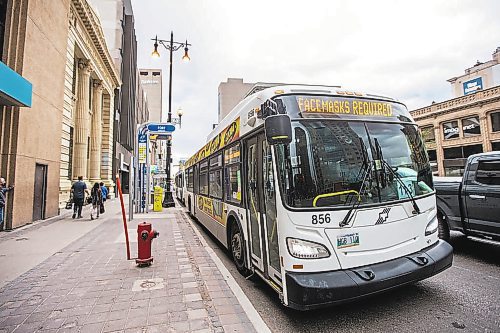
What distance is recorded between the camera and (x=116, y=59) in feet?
110

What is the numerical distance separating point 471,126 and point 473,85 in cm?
1498

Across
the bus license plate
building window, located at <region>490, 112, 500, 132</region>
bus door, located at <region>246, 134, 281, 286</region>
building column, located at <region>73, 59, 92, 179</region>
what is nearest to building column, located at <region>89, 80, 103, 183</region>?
building column, located at <region>73, 59, 92, 179</region>

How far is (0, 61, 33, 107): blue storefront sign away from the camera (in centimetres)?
752

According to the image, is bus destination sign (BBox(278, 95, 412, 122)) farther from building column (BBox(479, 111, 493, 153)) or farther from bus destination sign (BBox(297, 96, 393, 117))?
building column (BBox(479, 111, 493, 153))

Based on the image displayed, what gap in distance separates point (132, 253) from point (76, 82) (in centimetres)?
1797

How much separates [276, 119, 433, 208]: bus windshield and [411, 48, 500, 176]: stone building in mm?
32640

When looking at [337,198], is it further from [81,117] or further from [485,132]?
[485,132]

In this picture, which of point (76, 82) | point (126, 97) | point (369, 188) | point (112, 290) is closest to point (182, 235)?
point (112, 290)

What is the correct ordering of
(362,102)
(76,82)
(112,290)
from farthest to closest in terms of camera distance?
(76,82), (112,290), (362,102)

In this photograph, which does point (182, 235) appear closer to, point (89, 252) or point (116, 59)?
point (89, 252)

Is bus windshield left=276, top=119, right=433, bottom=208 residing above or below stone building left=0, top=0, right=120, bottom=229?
below

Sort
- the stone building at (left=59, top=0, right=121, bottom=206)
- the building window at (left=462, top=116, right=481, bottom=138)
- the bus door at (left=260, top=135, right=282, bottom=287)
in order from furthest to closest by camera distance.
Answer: the building window at (left=462, top=116, right=481, bottom=138)
the stone building at (left=59, top=0, right=121, bottom=206)
the bus door at (left=260, top=135, right=282, bottom=287)

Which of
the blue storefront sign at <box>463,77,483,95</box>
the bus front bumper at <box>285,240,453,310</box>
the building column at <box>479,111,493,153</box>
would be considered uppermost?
the blue storefront sign at <box>463,77,483,95</box>

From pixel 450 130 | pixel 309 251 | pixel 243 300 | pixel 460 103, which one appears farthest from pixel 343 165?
pixel 450 130
